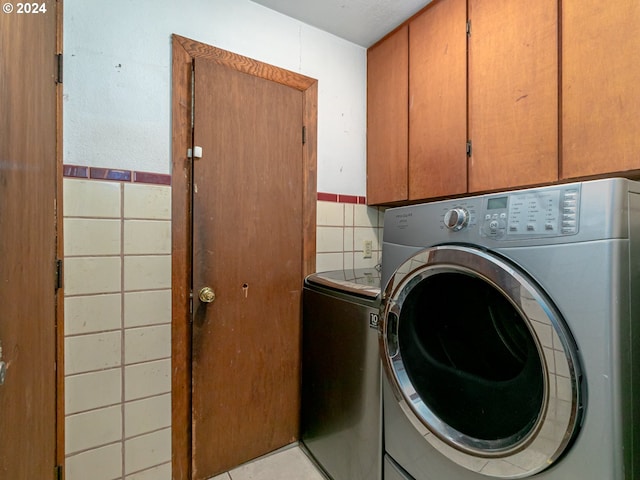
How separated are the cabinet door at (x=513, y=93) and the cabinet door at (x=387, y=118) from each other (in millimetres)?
373

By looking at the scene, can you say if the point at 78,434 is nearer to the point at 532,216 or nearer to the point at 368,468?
the point at 368,468

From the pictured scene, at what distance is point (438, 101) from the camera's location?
1434 mm

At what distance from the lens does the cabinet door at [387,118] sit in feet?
5.28

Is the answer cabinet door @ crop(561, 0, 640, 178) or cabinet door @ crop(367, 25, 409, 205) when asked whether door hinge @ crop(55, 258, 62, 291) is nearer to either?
cabinet door @ crop(367, 25, 409, 205)

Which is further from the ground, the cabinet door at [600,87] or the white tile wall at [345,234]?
the cabinet door at [600,87]

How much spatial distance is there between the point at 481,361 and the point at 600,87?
961 millimetres

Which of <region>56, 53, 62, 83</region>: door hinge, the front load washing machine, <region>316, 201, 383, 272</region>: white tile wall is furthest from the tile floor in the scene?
<region>56, 53, 62, 83</region>: door hinge

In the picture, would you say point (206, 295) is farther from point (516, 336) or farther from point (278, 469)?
point (516, 336)

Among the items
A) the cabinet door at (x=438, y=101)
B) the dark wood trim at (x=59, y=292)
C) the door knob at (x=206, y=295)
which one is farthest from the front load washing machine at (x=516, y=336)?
the dark wood trim at (x=59, y=292)

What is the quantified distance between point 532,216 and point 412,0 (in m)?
1.38

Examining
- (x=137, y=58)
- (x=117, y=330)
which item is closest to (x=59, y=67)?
(x=137, y=58)

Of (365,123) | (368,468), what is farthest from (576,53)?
(368,468)

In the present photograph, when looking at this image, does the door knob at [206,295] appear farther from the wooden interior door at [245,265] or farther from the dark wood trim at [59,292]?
the dark wood trim at [59,292]

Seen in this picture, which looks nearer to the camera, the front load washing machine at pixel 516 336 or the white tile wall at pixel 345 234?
the front load washing machine at pixel 516 336
